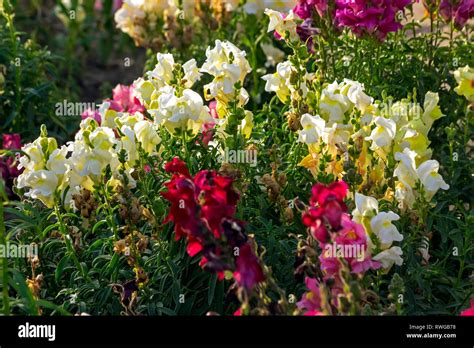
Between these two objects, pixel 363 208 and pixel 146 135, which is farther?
pixel 146 135

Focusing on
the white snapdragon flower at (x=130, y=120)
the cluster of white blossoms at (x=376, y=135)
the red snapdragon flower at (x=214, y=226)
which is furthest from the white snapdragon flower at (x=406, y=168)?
the white snapdragon flower at (x=130, y=120)

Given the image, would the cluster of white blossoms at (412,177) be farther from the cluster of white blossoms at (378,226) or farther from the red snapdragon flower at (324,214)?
the red snapdragon flower at (324,214)

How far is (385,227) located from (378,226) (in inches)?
1.0

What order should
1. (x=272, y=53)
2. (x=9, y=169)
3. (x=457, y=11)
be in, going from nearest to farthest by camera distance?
1. (x=457, y=11)
2. (x=9, y=169)
3. (x=272, y=53)

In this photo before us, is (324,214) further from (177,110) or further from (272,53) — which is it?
(272,53)

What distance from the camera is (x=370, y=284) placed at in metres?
3.65

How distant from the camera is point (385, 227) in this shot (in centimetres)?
347

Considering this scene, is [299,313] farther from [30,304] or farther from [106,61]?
[106,61]

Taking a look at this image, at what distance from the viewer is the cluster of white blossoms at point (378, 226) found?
346 centimetres

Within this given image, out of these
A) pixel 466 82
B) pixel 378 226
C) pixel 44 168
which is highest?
pixel 466 82

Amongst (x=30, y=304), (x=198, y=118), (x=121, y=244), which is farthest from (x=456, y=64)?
(x=30, y=304)

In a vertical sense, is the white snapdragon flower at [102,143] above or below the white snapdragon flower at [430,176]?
above

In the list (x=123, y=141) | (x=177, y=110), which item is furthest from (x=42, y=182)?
(x=177, y=110)

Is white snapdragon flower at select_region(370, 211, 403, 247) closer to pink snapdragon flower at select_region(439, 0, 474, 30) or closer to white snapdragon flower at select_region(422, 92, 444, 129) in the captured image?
white snapdragon flower at select_region(422, 92, 444, 129)
